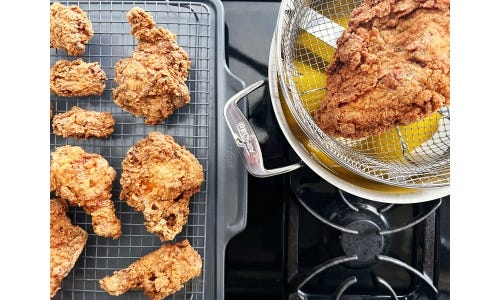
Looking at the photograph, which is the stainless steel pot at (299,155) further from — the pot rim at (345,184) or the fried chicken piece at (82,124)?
the fried chicken piece at (82,124)

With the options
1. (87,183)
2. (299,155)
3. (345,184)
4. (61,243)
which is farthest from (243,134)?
(61,243)

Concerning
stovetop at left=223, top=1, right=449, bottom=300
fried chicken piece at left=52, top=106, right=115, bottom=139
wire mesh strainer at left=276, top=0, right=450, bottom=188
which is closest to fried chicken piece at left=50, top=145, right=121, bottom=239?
fried chicken piece at left=52, top=106, right=115, bottom=139

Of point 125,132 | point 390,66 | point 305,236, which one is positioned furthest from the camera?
point 305,236

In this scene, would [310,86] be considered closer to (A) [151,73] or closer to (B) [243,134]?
(B) [243,134]

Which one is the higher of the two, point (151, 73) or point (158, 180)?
point (151, 73)

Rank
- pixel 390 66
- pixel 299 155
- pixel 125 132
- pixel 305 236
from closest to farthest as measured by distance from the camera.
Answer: pixel 390 66 → pixel 299 155 → pixel 125 132 → pixel 305 236

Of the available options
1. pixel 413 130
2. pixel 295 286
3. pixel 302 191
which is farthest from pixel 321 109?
pixel 295 286

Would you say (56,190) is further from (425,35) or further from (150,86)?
(425,35)
